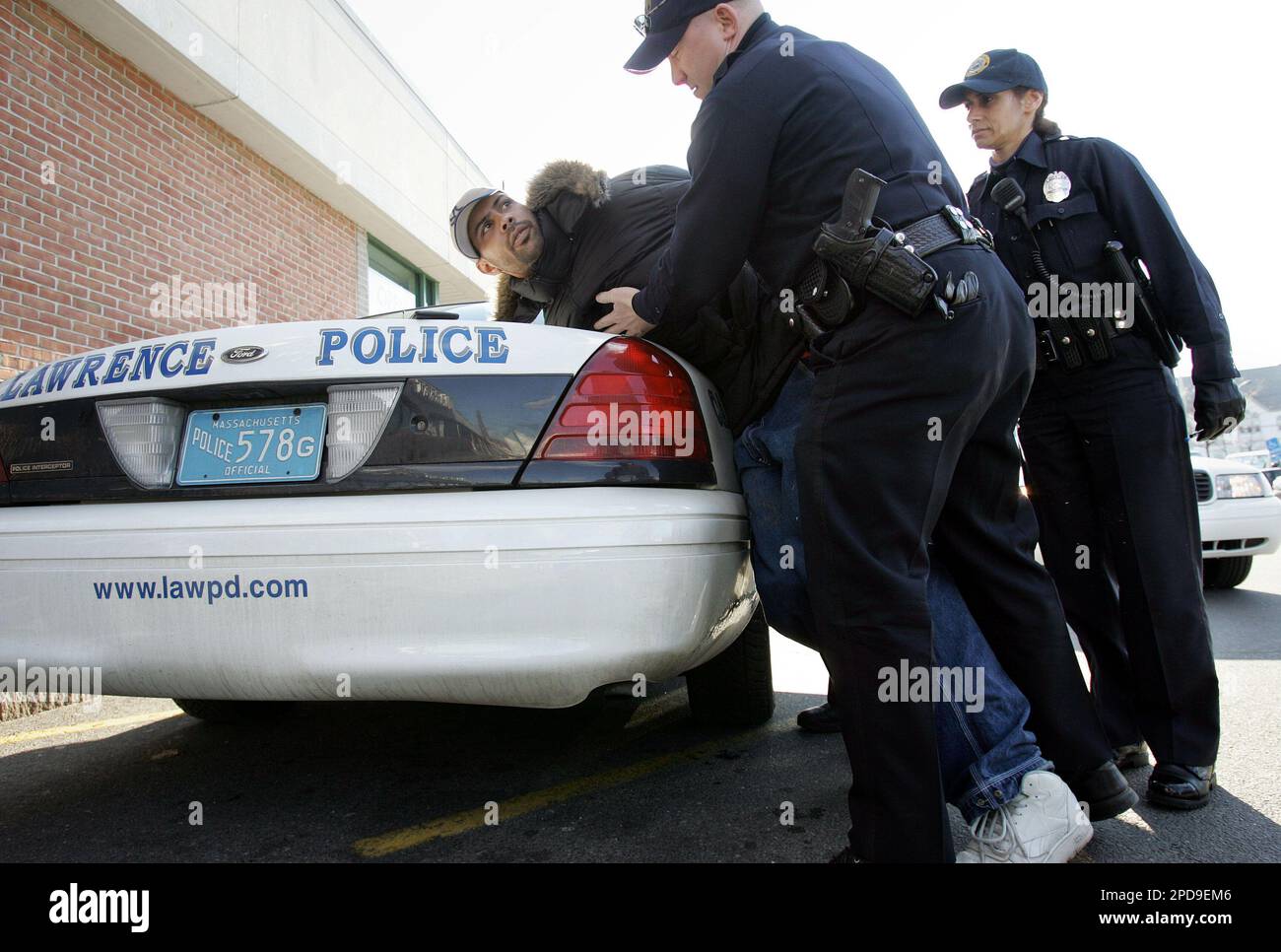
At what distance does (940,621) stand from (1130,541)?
2.55 ft

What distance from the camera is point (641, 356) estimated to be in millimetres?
1845

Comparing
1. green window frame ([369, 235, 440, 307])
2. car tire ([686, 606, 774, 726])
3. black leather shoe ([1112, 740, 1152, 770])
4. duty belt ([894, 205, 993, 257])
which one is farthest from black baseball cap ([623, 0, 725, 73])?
green window frame ([369, 235, 440, 307])

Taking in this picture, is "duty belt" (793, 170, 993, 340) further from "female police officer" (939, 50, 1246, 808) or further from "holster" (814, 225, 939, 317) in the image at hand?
"female police officer" (939, 50, 1246, 808)

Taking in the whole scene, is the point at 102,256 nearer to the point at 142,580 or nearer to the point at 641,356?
the point at 142,580

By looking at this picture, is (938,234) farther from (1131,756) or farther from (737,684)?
(1131,756)

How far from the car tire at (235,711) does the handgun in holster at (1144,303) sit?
3.02m

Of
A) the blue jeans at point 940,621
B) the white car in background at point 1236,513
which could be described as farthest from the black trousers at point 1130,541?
the white car in background at point 1236,513

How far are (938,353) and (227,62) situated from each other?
18.7ft

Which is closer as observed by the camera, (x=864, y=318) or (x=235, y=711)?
(x=864, y=318)

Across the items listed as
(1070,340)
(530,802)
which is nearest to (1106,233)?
(1070,340)

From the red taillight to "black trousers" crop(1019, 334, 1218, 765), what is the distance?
1.18 m

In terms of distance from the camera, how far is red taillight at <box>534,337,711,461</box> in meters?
1.72

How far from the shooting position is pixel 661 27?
177 cm
